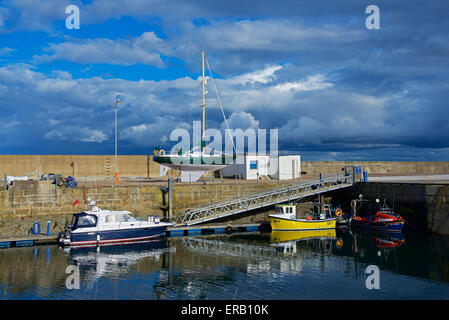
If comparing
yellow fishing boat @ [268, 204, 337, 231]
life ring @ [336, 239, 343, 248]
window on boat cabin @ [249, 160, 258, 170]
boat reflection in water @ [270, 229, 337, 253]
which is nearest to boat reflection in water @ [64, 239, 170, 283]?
boat reflection in water @ [270, 229, 337, 253]

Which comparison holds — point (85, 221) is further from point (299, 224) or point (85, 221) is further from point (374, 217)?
point (374, 217)

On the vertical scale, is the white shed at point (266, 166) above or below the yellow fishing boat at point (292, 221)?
above

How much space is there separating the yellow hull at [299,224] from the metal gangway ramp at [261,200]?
8.34ft

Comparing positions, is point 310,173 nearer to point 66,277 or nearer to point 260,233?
point 260,233

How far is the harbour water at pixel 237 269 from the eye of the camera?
59.7 feet

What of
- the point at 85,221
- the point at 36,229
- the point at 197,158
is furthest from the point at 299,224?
the point at 36,229

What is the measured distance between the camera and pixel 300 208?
39219mm

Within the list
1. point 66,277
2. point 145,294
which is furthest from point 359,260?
point 66,277

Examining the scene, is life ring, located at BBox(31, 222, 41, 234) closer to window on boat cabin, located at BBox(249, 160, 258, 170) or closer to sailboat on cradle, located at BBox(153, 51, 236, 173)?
sailboat on cradle, located at BBox(153, 51, 236, 173)

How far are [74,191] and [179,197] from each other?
8.67 metres

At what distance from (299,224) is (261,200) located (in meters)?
4.95

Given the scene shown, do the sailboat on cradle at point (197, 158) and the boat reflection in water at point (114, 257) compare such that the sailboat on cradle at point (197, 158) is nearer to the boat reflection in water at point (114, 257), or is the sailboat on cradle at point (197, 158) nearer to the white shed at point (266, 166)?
the white shed at point (266, 166)

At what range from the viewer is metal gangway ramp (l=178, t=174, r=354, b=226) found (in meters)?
34.6

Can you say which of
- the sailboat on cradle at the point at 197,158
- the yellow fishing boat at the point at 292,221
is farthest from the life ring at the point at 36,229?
the yellow fishing boat at the point at 292,221
